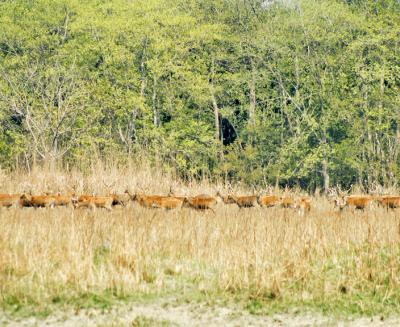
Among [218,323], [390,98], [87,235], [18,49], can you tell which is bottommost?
[218,323]

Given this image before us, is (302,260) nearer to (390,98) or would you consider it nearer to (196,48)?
(390,98)

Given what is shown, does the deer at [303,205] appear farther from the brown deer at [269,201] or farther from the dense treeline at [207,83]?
the dense treeline at [207,83]

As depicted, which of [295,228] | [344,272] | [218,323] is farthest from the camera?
[295,228]

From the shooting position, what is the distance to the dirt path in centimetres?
873

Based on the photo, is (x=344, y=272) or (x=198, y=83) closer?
(x=344, y=272)

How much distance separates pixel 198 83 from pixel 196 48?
3.20 meters

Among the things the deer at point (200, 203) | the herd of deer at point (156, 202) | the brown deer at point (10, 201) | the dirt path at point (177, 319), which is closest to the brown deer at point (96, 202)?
the herd of deer at point (156, 202)

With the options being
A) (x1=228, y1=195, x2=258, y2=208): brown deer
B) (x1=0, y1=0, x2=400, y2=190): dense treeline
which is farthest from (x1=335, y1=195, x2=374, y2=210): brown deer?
(x1=0, y1=0, x2=400, y2=190): dense treeline

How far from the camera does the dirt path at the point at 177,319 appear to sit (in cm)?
873

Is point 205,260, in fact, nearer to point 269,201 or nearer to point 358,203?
point 358,203

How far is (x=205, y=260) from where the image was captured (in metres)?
11.4

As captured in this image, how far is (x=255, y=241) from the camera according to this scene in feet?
39.9

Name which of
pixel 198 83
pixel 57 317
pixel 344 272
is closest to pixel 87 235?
pixel 57 317

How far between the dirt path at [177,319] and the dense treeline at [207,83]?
83.0 feet
